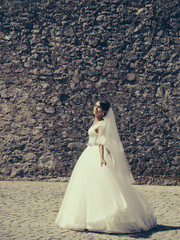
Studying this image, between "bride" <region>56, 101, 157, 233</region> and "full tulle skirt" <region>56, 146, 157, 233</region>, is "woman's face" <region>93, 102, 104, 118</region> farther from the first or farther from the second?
"full tulle skirt" <region>56, 146, 157, 233</region>

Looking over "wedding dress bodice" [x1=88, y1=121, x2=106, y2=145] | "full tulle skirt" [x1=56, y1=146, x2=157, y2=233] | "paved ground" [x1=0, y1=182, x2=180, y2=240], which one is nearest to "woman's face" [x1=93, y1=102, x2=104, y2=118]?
"wedding dress bodice" [x1=88, y1=121, x2=106, y2=145]

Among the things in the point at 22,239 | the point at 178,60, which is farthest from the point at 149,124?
the point at 22,239

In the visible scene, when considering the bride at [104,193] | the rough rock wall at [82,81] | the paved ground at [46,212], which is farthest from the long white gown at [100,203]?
the rough rock wall at [82,81]

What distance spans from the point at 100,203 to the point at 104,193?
12cm

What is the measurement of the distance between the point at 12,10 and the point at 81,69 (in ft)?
6.49

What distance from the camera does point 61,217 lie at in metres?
5.04

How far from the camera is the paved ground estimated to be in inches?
182

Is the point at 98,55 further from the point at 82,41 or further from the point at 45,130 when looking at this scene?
the point at 45,130

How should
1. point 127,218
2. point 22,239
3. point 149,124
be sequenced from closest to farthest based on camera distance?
point 22,239 < point 127,218 < point 149,124

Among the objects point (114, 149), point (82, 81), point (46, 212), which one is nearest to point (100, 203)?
point (114, 149)

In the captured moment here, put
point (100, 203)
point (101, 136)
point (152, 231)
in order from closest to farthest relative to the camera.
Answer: point (100, 203) < point (152, 231) < point (101, 136)

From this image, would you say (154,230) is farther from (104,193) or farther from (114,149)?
(114,149)

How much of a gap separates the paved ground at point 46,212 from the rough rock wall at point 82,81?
0.68m

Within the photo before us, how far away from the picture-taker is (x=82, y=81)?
895cm
